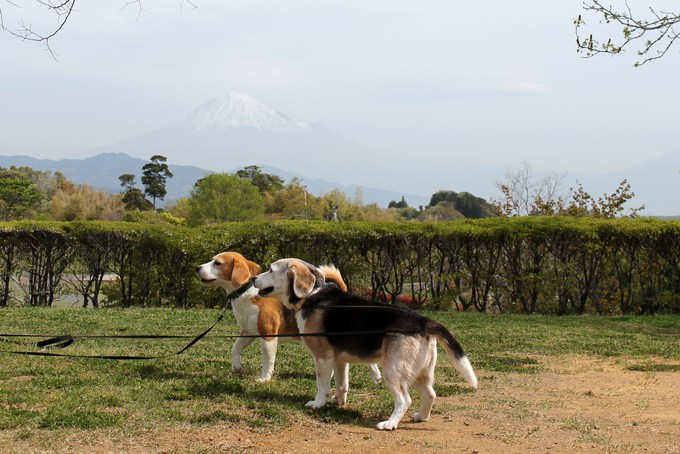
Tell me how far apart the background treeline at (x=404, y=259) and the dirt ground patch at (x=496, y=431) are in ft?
26.6

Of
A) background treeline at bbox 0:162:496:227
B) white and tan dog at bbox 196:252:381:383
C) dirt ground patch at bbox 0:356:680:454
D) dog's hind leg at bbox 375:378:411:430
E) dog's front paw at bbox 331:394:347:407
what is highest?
background treeline at bbox 0:162:496:227

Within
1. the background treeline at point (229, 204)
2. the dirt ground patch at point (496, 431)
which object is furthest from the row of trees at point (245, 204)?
the dirt ground patch at point (496, 431)

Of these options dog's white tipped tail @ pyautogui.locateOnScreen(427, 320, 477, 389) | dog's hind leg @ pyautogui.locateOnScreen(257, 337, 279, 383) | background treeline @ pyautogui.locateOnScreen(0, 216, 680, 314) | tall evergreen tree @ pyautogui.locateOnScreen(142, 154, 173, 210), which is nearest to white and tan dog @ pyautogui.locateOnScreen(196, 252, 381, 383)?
dog's hind leg @ pyautogui.locateOnScreen(257, 337, 279, 383)

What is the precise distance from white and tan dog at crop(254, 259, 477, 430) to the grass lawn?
436mm

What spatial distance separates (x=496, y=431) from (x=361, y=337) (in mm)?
1491

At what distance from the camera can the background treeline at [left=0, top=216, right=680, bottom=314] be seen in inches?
702

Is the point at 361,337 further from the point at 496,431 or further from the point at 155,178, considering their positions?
the point at 155,178

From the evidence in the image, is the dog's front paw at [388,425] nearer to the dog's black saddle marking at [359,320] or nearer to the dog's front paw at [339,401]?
the dog's black saddle marking at [359,320]

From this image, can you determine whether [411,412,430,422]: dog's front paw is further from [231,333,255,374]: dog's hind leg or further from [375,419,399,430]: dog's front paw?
[231,333,255,374]: dog's hind leg

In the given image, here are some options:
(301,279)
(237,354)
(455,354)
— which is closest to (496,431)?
(455,354)

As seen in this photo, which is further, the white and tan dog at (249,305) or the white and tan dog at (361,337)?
the white and tan dog at (249,305)

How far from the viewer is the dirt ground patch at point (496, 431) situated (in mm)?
6023

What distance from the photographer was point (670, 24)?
618 inches

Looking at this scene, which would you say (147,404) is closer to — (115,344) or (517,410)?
(517,410)
